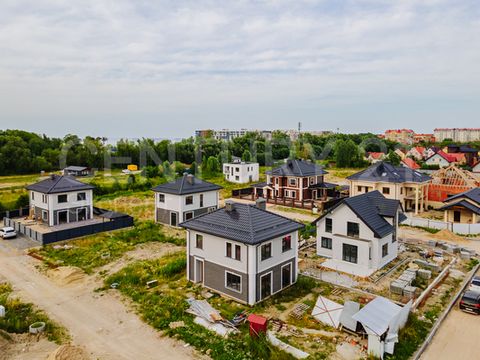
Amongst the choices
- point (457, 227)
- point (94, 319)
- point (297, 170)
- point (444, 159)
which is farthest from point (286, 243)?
point (444, 159)

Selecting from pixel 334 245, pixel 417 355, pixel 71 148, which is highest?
pixel 71 148

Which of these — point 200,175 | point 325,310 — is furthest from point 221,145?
point 325,310

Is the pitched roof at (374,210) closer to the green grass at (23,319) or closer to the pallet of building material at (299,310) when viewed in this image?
the pallet of building material at (299,310)

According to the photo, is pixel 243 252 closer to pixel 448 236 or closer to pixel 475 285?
pixel 475 285

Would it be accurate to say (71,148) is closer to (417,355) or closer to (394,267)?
(394,267)

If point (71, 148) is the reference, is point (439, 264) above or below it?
below

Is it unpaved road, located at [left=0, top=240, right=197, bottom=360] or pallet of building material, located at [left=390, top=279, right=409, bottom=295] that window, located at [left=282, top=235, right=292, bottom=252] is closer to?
pallet of building material, located at [left=390, top=279, right=409, bottom=295]

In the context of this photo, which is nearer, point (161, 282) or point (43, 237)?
point (161, 282)
